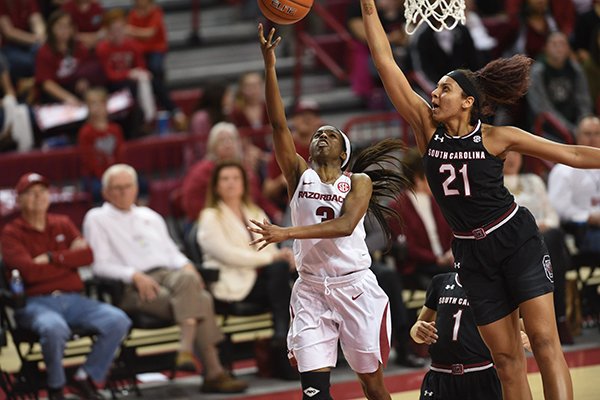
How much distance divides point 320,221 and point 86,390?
2743mm

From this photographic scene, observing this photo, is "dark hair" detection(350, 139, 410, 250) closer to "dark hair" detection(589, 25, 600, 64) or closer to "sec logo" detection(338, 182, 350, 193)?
"sec logo" detection(338, 182, 350, 193)

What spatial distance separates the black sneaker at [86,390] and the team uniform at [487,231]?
340 cm

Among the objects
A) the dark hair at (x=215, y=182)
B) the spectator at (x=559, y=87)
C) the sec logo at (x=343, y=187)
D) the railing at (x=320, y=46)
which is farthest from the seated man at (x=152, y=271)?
the spectator at (x=559, y=87)

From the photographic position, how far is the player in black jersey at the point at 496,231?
6008 millimetres

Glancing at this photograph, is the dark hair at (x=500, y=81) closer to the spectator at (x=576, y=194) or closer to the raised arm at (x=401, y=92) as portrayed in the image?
the raised arm at (x=401, y=92)

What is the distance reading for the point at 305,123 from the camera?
10406 mm

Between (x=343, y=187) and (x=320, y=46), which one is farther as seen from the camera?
(x=320, y=46)

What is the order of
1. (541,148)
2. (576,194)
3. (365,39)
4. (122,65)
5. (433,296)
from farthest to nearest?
(365,39)
(122,65)
(576,194)
(433,296)
(541,148)

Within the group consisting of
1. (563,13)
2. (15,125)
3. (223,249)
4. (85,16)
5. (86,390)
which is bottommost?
(86,390)

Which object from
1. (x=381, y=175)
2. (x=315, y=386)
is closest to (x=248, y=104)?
(x=381, y=175)

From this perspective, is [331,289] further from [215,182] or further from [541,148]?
[215,182]

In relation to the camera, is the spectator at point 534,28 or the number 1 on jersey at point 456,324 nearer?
the number 1 on jersey at point 456,324

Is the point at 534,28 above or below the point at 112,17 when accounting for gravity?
below

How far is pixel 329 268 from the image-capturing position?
6695 mm
